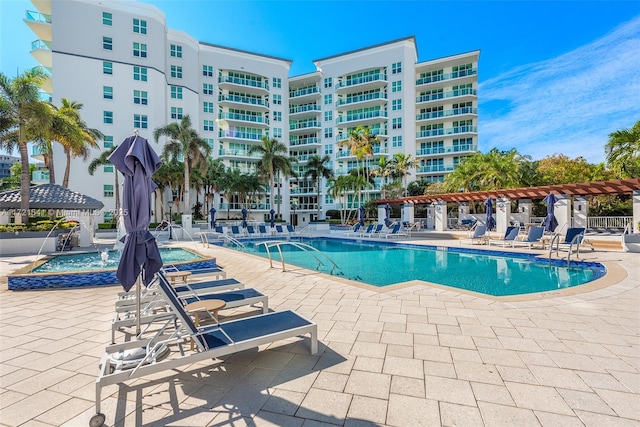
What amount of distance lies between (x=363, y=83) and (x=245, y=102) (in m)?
15.4

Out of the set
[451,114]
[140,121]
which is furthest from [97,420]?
[451,114]

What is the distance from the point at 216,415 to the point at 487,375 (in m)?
2.39

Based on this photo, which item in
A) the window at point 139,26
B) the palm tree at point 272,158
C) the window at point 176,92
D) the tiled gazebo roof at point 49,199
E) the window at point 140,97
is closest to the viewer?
the tiled gazebo roof at point 49,199

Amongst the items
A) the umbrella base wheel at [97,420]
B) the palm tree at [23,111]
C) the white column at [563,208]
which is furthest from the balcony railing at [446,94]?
the umbrella base wheel at [97,420]

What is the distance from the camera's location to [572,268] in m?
9.45

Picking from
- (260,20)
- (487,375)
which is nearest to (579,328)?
(487,375)

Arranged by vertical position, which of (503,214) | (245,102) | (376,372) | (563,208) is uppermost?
(245,102)

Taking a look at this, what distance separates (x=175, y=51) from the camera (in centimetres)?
3434

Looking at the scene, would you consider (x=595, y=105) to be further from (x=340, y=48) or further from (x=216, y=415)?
(x=340, y=48)

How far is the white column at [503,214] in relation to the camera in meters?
19.0

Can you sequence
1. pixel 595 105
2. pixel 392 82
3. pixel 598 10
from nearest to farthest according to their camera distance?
pixel 598 10, pixel 595 105, pixel 392 82

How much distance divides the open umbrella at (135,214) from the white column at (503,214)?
20.5 m

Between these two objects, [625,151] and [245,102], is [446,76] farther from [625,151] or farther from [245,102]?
[625,151]

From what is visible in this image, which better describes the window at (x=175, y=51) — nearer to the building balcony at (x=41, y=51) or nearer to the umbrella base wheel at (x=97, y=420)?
the building balcony at (x=41, y=51)
